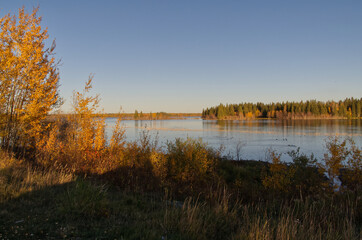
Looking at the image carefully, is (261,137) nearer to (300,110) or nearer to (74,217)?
(74,217)

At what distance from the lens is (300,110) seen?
326ft

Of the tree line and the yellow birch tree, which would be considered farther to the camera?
the tree line

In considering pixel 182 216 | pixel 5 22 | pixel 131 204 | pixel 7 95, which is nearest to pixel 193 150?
pixel 131 204

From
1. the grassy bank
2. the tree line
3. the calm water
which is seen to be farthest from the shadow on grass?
the tree line

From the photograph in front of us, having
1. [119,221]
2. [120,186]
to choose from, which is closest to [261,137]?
[120,186]

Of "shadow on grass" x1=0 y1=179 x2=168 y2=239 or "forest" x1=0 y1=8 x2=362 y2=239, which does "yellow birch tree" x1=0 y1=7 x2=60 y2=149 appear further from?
"shadow on grass" x1=0 y1=179 x2=168 y2=239

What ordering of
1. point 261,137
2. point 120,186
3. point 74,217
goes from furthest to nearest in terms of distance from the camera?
point 261,137 → point 120,186 → point 74,217

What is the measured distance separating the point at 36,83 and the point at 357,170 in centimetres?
1546

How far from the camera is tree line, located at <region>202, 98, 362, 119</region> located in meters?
96.0

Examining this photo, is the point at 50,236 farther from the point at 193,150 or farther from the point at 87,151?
the point at 193,150

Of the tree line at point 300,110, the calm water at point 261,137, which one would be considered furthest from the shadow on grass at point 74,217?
the tree line at point 300,110

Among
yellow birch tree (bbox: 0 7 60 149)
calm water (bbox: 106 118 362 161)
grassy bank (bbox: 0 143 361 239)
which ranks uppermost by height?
yellow birch tree (bbox: 0 7 60 149)

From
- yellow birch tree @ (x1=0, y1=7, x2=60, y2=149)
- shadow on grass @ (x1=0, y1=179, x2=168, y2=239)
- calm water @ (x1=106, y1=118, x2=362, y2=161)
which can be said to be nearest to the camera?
shadow on grass @ (x1=0, y1=179, x2=168, y2=239)

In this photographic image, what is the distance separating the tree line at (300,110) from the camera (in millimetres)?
96000
